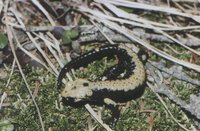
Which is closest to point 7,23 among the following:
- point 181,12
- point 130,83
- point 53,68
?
point 53,68

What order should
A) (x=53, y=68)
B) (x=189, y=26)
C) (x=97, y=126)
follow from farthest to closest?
1. (x=189, y=26)
2. (x=53, y=68)
3. (x=97, y=126)

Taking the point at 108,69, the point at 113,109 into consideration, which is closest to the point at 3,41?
the point at 108,69

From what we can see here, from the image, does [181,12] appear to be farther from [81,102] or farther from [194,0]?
[81,102]

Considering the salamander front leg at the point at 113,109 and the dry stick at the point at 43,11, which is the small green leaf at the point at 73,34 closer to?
the dry stick at the point at 43,11

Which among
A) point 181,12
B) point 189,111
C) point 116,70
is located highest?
point 181,12

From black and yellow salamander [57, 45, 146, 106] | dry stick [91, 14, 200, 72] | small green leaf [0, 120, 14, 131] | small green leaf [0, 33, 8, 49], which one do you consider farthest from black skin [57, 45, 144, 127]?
small green leaf [0, 33, 8, 49]

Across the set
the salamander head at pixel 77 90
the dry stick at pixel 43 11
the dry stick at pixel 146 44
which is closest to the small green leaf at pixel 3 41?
the dry stick at pixel 43 11
